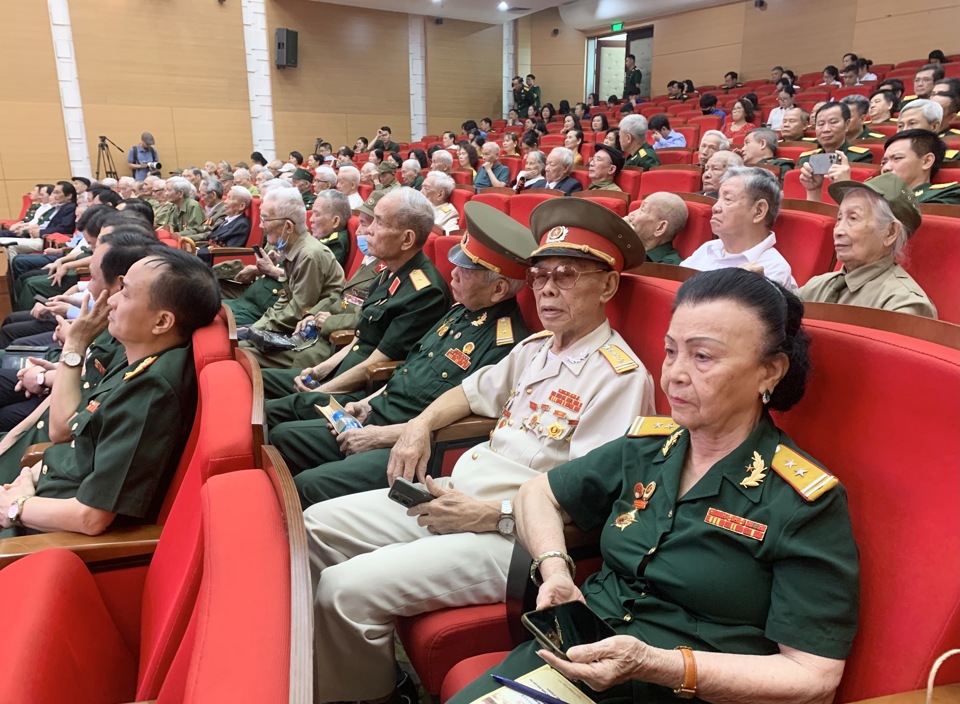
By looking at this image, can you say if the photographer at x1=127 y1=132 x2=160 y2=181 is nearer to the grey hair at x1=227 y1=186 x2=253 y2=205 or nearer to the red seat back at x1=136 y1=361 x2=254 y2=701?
the grey hair at x1=227 y1=186 x2=253 y2=205

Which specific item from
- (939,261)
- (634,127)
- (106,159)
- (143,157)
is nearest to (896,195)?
(939,261)

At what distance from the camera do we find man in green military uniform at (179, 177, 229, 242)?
17.8ft

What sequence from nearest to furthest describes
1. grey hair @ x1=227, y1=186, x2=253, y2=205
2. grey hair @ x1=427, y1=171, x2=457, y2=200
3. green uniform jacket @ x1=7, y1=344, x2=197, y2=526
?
green uniform jacket @ x1=7, y1=344, x2=197, y2=526 → grey hair @ x1=427, y1=171, x2=457, y2=200 → grey hair @ x1=227, y1=186, x2=253, y2=205

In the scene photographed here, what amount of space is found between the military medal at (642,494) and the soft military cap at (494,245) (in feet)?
3.11

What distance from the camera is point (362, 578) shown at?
1.26 metres

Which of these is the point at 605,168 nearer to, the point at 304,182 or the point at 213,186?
the point at 304,182

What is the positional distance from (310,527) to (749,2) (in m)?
12.8

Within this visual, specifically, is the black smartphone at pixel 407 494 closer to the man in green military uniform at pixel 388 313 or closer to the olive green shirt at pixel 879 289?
the man in green military uniform at pixel 388 313

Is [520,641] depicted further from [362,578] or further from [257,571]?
[257,571]

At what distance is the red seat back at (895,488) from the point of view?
79 centimetres

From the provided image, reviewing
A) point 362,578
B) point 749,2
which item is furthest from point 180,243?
point 749,2

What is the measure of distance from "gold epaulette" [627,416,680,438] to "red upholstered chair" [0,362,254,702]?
673 mm

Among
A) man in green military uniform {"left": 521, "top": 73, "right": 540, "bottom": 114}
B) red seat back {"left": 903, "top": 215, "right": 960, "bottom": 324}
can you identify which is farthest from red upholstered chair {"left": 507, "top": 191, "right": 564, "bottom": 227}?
man in green military uniform {"left": 521, "top": 73, "right": 540, "bottom": 114}

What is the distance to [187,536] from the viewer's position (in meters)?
1.04
